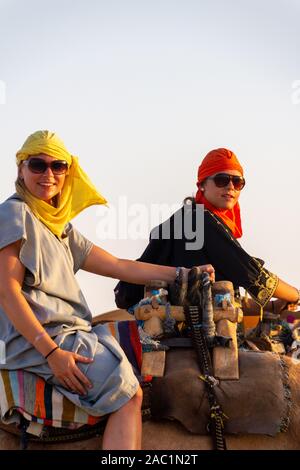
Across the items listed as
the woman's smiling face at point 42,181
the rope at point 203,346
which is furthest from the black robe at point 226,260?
A: the woman's smiling face at point 42,181

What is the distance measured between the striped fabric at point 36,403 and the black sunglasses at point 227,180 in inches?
90.7

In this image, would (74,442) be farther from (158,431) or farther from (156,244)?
(156,244)

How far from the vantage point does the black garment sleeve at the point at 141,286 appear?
18.0 ft

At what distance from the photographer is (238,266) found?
5.13 meters

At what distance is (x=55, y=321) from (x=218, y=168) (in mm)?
2159

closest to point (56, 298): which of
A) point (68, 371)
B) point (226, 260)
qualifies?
point (68, 371)

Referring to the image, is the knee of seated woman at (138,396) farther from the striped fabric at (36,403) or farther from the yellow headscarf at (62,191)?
the yellow headscarf at (62,191)

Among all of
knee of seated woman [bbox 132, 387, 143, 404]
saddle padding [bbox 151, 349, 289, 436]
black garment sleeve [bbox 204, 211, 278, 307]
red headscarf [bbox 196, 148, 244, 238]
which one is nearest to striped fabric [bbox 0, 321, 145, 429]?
knee of seated woman [bbox 132, 387, 143, 404]

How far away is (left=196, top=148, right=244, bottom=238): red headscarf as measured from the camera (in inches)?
222

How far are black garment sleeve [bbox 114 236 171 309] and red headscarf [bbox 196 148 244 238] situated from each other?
455 millimetres

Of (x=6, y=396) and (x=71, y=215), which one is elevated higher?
(x=71, y=215)

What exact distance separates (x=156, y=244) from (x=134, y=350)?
4.44 ft
